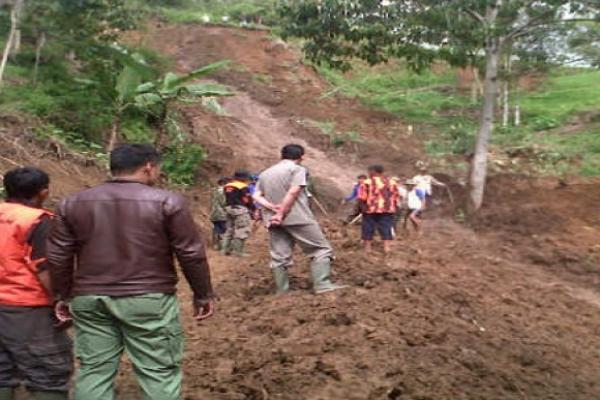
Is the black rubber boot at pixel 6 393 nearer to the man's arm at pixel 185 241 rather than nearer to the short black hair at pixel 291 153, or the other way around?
the man's arm at pixel 185 241

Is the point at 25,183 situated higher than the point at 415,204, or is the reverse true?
the point at 25,183

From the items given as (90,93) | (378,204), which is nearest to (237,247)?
(378,204)

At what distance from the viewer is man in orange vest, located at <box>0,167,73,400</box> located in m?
A: 4.17

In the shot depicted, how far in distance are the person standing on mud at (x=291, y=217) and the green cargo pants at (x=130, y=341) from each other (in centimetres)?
329

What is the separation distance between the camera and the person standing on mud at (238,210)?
11484mm

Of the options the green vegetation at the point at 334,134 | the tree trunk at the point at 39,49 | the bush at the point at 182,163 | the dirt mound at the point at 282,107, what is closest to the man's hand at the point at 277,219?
the bush at the point at 182,163

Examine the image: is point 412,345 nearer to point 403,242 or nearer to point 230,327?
point 230,327

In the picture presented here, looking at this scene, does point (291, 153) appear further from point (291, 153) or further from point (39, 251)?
point (39, 251)

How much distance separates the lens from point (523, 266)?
12.5 metres

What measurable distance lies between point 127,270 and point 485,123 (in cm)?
1377

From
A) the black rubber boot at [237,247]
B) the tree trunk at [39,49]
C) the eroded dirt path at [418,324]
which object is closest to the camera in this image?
the eroded dirt path at [418,324]

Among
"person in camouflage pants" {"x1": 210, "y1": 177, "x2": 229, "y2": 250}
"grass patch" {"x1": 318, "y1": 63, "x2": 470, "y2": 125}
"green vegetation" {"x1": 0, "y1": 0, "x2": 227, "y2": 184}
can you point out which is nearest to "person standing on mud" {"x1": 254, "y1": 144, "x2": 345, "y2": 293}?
"person in camouflage pants" {"x1": 210, "y1": 177, "x2": 229, "y2": 250}

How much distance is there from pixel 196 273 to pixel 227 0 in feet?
134

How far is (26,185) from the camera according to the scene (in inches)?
168
